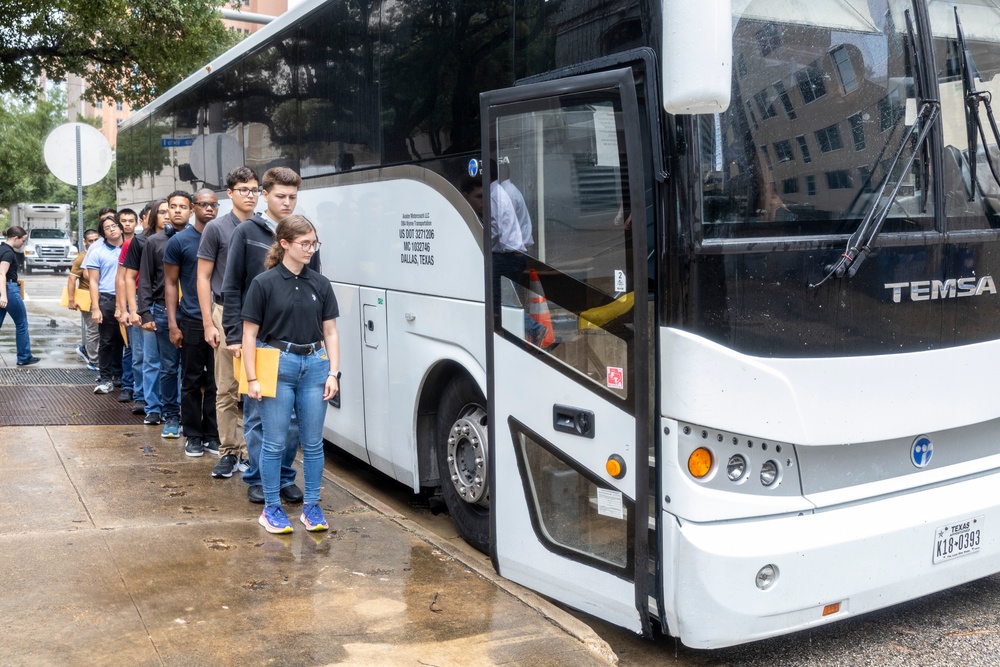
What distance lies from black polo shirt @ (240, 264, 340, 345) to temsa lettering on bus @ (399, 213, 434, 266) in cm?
65

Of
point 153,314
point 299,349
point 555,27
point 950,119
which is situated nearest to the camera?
point 950,119

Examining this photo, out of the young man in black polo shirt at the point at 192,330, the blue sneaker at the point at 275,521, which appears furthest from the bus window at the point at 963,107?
the young man in black polo shirt at the point at 192,330

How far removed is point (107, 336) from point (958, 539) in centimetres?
890

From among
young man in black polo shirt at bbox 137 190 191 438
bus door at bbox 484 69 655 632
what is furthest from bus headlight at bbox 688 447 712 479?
young man in black polo shirt at bbox 137 190 191 438

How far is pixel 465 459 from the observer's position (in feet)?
18.9

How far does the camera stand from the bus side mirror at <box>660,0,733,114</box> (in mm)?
3635

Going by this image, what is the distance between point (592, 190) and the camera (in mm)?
4375

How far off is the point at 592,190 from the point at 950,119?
1535 mm

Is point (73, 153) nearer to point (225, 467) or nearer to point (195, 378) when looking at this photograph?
point (195, 378)

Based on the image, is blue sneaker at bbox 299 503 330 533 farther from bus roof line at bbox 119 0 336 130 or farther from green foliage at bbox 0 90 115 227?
green foliage at bbox 0 90 115 227

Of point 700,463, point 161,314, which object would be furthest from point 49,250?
point 700,463

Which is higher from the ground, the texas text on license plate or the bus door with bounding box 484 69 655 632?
the bus door with bounding box 484 69 655 632

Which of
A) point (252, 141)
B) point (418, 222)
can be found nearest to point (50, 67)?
point (252, 141)

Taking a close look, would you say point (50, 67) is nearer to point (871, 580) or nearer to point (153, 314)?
point (153, 314)
